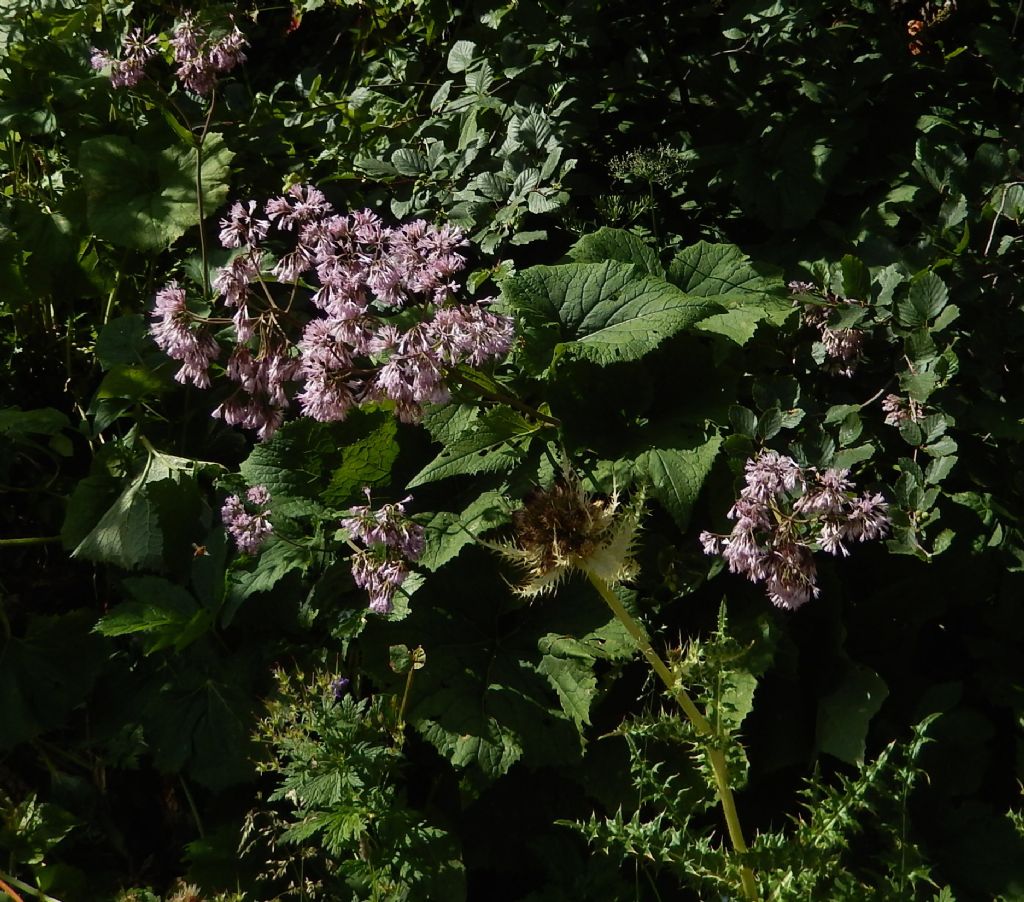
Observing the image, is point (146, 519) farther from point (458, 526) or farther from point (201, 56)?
point (201, 56)

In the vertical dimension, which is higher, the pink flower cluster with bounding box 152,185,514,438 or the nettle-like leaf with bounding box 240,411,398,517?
the pink flower cluster with bounding box 152,185,514,438

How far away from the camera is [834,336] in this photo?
8.23ft

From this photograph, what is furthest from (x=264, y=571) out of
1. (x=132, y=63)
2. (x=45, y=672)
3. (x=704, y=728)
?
(x=132, y=63)

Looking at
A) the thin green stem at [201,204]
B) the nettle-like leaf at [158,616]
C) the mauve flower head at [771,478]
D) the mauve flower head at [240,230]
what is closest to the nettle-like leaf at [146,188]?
the thin green stem at [201,204]

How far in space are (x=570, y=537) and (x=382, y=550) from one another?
439mm

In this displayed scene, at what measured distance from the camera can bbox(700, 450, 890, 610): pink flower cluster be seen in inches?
81.0

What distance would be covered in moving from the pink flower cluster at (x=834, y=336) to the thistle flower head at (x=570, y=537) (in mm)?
793

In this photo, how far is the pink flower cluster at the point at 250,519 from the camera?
241 cm

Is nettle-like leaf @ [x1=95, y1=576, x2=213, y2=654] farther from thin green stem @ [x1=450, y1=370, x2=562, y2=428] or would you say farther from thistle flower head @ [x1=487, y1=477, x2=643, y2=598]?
thistle flower head @ [x1=487, y1=477, x2=643, y2=598]

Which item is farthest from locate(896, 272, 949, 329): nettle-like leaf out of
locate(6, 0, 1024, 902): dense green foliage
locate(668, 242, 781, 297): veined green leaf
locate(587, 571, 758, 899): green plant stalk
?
locate(587, 571, 758, 899): green plant stalk

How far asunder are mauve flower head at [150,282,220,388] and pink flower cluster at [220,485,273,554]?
319mm

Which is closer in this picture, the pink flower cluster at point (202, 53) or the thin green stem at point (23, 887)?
the thin green stem at point (23, 887)

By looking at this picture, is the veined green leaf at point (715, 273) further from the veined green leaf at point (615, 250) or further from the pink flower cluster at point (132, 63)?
the pink flower cluster at point (132, 63)

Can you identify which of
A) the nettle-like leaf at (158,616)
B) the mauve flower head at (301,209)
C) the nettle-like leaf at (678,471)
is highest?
the mauve flower head at (301,209)
